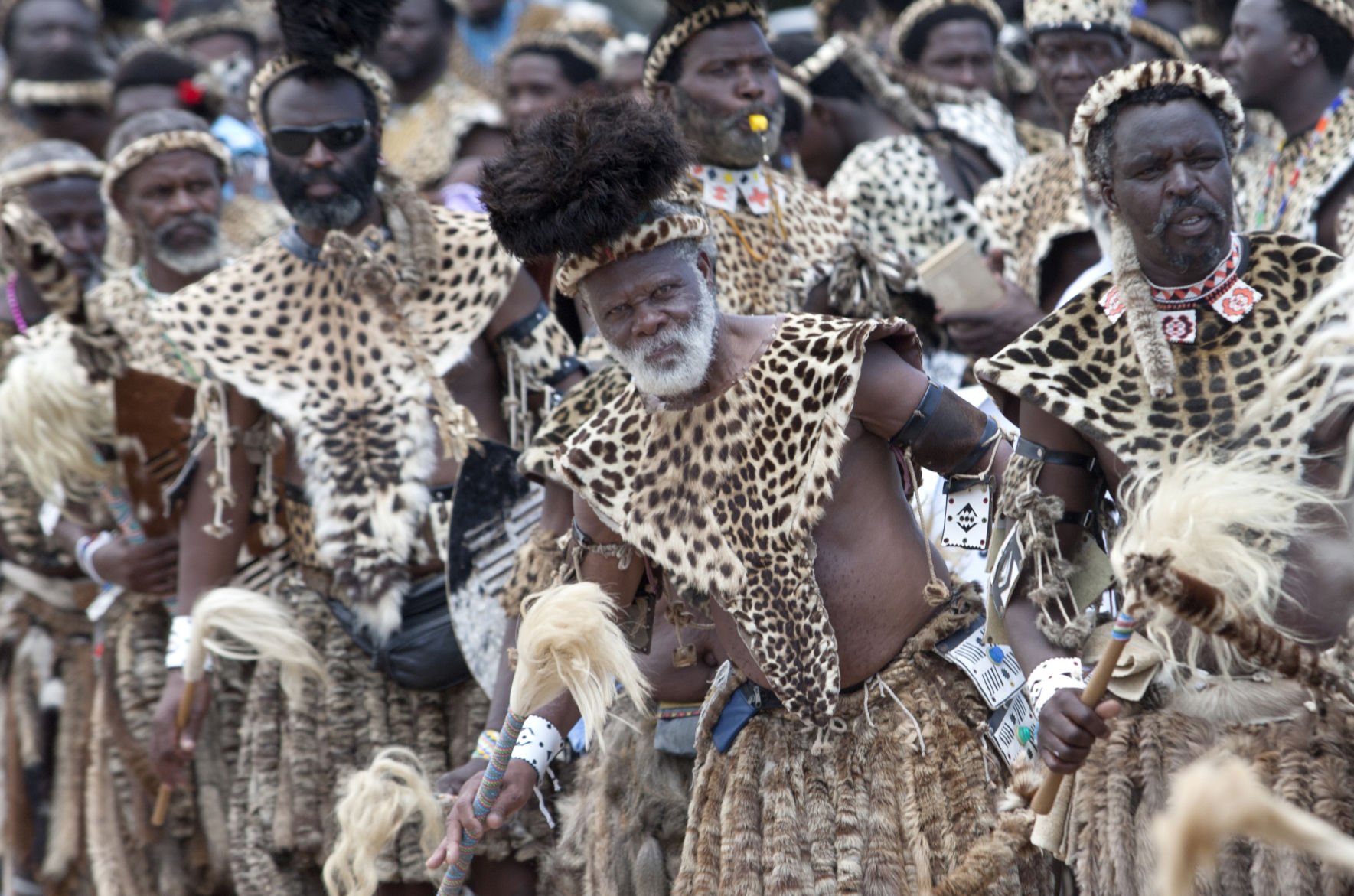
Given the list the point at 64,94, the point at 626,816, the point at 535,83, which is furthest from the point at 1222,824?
the point at 64,94

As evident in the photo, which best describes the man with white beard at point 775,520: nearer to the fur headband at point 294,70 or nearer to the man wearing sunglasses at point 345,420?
the man wearing sunglasses at point 345,420

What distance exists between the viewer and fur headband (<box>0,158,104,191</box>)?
24.0 ft

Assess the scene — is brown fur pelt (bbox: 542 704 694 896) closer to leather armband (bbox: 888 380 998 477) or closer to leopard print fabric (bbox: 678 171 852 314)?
leather armband (bbox: 888 380 998 477)

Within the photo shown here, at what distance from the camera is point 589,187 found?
153 inches

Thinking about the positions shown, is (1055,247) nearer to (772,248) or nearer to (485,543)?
(772,248)

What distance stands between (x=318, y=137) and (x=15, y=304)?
229 cm

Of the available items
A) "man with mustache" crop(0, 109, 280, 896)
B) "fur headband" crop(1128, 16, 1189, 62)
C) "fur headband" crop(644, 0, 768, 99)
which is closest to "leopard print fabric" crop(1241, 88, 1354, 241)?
"fur headband" crop(1128, 16, 1189, 62)

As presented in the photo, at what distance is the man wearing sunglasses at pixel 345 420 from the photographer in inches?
208

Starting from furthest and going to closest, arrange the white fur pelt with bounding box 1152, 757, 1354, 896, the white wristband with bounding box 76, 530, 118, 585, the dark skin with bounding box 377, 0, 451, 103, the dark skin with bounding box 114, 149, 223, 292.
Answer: the dark skin with bounding box 377, 0, 451, 103 → the dark skin with bounding box 114, 149, 223, 292 → the white wristband with bounding box 76, 530, 118, 585 → the white fur pelt with bounding box 1152, 757, 1354, 896

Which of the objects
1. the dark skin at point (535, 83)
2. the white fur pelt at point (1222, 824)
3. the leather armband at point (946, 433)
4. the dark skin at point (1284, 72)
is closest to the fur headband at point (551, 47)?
the dark skin at point (535, 83)

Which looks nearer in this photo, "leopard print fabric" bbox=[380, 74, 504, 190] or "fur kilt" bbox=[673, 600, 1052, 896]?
"fur kilt" bbox=[673, 600, 1052, 896]

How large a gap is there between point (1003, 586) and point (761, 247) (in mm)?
1921

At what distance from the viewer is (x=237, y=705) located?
19.0ft

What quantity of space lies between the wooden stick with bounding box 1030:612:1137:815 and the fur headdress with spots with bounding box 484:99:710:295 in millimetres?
1350
